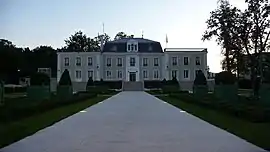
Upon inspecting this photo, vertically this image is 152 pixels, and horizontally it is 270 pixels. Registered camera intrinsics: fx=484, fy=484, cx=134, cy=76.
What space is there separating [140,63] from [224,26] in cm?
5731

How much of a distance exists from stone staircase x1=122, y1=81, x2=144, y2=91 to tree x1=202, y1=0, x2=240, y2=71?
161 ft

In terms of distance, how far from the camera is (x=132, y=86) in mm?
91750

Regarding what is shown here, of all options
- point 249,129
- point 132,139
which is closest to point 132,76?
point 249,129

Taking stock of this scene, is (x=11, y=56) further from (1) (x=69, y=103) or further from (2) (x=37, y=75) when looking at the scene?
(1) (x=69, y=103)

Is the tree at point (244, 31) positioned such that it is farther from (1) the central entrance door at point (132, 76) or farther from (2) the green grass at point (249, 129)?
(1) the central entrance door at point (132, 76)

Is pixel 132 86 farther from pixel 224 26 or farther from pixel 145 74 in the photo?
pixel 224 26

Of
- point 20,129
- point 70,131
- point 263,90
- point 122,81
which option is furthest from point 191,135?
point 122,81

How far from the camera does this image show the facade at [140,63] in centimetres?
9606

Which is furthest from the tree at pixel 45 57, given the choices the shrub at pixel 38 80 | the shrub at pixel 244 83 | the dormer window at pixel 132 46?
the shrub at pixel 38 80

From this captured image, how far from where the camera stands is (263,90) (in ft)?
88.7

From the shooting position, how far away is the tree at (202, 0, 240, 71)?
39.7 meters

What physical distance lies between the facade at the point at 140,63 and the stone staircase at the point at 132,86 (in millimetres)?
3166

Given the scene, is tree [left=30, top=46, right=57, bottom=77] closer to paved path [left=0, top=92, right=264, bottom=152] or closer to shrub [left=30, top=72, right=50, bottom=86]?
shrub [left=30, top=72, right=50, bottom=86]

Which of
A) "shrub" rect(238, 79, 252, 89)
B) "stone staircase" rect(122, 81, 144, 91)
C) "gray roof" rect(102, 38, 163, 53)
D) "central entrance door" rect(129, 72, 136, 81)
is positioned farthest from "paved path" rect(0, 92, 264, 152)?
"gray roof" rect(102, 38, 163, 53)
